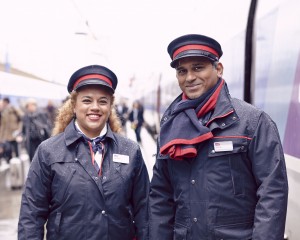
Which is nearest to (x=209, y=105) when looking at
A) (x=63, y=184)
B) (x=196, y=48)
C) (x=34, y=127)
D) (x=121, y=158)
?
(x=196, y=48)

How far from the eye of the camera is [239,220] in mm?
1972

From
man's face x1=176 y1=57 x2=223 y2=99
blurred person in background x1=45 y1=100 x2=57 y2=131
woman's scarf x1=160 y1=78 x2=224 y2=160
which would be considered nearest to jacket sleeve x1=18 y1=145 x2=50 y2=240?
woman's scarf x1=160 y1=78 x2=224 y2=160

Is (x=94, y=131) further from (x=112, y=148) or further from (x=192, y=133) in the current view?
(x=192, y=133)

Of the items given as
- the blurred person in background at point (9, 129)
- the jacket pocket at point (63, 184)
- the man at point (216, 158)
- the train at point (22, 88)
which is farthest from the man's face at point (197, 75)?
the blurred person in background at point (9, 129)

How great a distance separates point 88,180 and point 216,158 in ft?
2.40

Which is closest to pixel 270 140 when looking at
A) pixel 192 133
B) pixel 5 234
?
pixel 192 133

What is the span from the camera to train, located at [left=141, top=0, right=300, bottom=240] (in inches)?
102

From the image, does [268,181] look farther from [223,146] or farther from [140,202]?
[140,202]

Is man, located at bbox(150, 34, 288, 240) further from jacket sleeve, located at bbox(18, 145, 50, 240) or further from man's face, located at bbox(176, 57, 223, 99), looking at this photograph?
jacket sleeve, located at bbox(18, 145, 50, 240)

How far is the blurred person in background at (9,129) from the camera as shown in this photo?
9187mm

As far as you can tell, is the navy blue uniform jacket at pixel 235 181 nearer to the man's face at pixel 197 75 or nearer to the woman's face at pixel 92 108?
the man's face at pixel 197 75

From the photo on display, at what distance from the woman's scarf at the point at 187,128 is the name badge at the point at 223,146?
0.05 m

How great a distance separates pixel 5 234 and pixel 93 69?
3321mm

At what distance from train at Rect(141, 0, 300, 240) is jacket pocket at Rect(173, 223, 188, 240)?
0.79m
